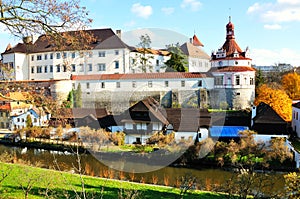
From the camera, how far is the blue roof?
14.9 m

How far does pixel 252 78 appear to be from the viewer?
70.9 ft

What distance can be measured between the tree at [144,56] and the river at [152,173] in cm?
1308

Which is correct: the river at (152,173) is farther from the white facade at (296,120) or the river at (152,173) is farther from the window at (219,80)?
the window at (219,80)

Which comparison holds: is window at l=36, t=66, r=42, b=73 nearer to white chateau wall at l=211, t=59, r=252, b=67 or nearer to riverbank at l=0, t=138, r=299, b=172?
riverbank at l=0, t=138, r=299, b=172

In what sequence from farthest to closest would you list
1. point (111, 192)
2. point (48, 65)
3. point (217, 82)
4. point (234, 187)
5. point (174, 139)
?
point (48, 65) < point (217, 82) < point (174, 139) < point (111, 192) < point (234, 187)

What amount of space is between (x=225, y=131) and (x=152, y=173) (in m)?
5.41

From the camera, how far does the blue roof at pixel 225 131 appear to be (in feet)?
49.0

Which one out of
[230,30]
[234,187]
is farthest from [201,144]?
[230,30]

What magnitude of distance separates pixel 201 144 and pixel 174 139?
1.75 meters

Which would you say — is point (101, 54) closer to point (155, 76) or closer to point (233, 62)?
point (155, 76)

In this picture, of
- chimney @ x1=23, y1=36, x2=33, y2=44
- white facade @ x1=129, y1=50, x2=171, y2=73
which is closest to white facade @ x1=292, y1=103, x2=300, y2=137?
white facade @ x1=129, y1=50, x2=171, y2=73

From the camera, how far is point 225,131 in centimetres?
1549

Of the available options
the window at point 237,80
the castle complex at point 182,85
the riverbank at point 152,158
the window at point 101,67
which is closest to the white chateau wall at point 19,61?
the castle complex at point 182,85

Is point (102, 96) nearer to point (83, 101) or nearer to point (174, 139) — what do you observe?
point (83, 101)
